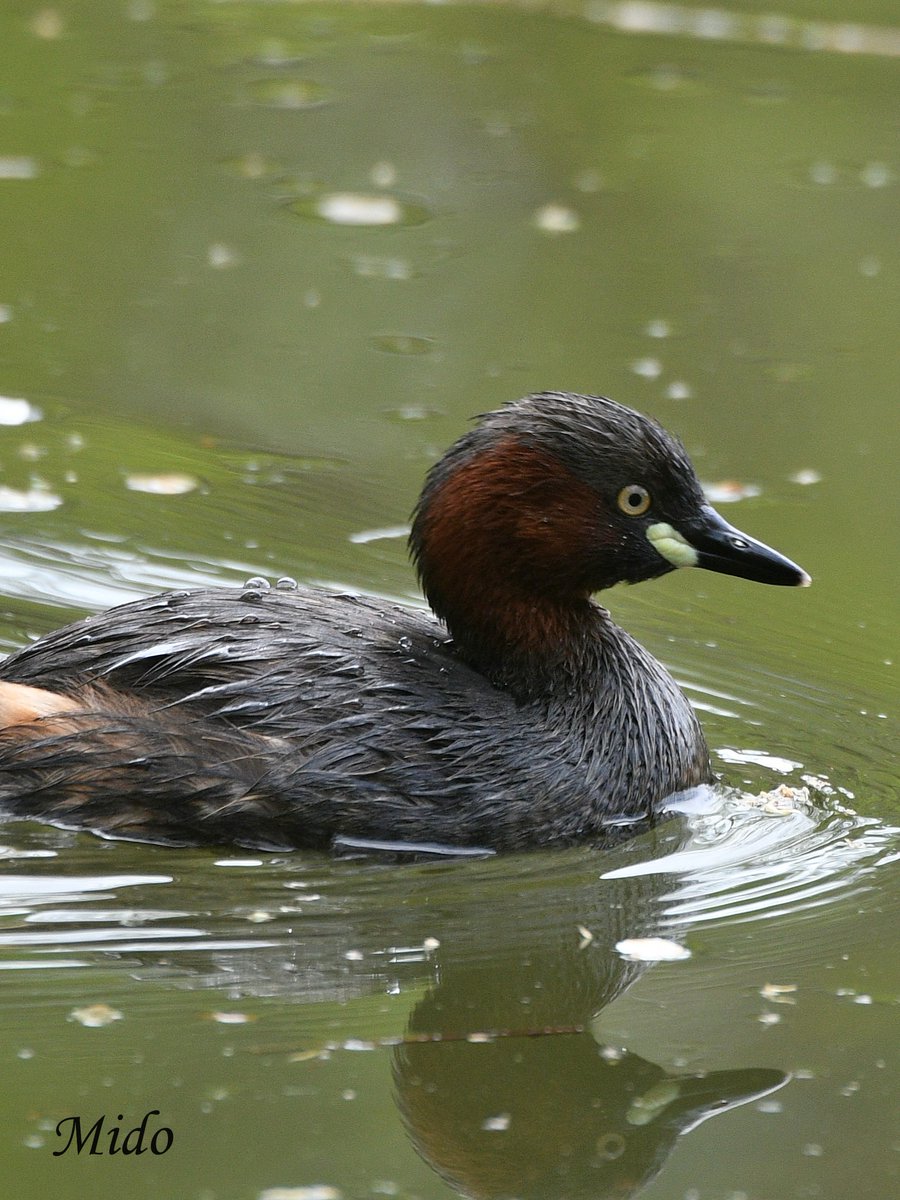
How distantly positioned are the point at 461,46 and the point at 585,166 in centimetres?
245

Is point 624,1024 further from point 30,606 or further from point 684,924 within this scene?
point 30,606

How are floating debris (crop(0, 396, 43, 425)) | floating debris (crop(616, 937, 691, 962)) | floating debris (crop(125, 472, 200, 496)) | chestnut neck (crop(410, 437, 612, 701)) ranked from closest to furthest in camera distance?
floating debris (crop(616, 937, 691, 962)), chestnut neck (crop(410, 437, 612, 701)), floating debris (crop(125, 472, 200, 496)), floating debris (crop(0, 396, 43, 425))

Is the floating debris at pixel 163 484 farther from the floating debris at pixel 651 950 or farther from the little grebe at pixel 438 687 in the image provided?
the floating debris at pixel 651 950

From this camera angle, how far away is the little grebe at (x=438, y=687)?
19.9ft

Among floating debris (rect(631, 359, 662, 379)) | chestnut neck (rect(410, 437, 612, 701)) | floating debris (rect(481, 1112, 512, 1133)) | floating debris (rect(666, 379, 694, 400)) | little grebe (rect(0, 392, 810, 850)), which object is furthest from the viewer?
floating debris (rect(631, 359, 662, 379))

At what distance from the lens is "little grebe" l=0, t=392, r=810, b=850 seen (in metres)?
6.06

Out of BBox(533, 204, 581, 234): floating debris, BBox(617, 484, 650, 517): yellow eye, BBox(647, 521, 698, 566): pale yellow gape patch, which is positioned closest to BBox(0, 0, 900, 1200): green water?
BBox(533, 204, 581, 234): floating debris

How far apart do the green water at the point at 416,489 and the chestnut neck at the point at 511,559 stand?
682mm

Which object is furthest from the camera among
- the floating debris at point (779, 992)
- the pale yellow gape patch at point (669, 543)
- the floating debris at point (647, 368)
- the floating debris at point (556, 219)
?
the floating debris at point (556, 219)

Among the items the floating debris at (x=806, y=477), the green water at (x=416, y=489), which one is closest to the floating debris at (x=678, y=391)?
the green water at (x=416, y=489)

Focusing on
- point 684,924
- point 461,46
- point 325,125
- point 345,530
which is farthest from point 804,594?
point 461,46

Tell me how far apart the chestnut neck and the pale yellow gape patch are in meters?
0.19

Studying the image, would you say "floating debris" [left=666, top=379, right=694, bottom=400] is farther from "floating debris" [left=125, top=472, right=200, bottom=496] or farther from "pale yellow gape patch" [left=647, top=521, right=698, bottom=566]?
"pale yellow gape patch" [left=647, top=521, right=698, bottom=566]

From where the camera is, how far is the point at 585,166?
1264 cm
